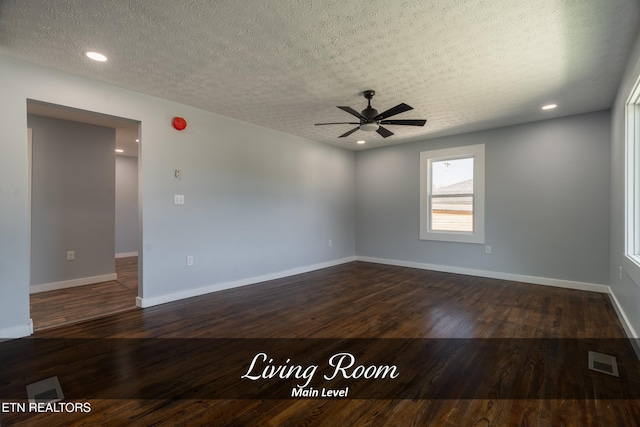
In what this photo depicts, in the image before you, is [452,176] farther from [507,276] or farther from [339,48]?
[339,48]

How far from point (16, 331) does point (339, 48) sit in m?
3.72

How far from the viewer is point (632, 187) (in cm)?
270

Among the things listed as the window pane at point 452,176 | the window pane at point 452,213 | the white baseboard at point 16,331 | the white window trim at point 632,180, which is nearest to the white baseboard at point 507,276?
the window pane at point 452,213

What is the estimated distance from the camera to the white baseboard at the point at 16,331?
2.59 m

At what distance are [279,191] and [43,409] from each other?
3778mm

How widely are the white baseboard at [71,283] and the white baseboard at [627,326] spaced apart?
6.40 meters

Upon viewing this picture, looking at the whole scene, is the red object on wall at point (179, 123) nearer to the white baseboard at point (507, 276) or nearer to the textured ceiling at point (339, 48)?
the textured ceiling at point (339, 48)

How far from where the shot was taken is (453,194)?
5410mm

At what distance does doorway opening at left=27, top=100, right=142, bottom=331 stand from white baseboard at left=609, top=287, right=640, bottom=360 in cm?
483

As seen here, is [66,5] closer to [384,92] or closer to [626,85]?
[384,92]

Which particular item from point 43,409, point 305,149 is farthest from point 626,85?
point 43,409

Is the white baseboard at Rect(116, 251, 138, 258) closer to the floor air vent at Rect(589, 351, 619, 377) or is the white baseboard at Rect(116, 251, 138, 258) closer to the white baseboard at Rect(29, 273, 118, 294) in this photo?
the white baseboard at Rect(29, 273, 118, 294)

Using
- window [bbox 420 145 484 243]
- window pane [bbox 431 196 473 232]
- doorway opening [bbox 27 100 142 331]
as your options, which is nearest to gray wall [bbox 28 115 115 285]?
doorway opening [bbox 27 100 142 331]

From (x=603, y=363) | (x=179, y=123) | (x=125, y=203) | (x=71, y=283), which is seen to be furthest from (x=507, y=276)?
(x=125, y=203)
